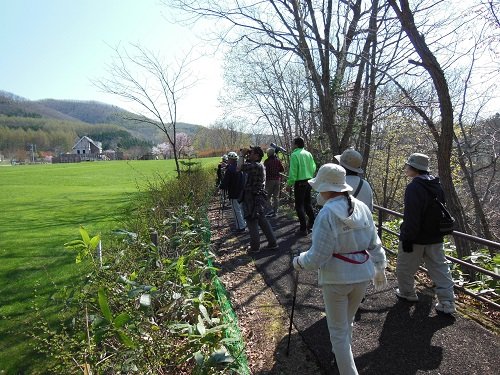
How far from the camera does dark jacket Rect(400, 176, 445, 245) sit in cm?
385

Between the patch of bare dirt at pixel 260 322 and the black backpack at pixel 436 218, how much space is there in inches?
71.8

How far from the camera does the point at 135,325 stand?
267cm

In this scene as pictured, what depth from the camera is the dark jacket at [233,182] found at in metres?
8.27

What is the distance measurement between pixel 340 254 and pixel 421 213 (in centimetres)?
163

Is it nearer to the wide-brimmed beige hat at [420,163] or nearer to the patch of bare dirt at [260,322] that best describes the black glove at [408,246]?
the wide-brimmed beige hat at [420,163]

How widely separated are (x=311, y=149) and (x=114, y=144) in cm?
14862

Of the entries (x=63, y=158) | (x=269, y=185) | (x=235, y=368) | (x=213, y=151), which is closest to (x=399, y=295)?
(x=235, y=368)

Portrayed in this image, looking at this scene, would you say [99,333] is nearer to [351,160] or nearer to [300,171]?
[351,160]

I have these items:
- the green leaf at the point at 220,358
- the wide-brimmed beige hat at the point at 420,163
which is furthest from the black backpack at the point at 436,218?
the green leaf at the point at 220,358

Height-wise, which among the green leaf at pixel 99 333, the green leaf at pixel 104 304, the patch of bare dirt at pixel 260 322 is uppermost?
the green leaf at pixel 104 304

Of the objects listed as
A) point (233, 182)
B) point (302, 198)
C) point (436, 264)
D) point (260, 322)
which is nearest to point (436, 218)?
point (436, 264)

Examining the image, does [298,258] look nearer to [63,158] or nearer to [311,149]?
[311,149]

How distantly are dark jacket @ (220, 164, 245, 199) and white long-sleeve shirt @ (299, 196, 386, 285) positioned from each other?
5.58m

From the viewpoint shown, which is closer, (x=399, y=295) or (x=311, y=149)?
(x=399, y=295)
